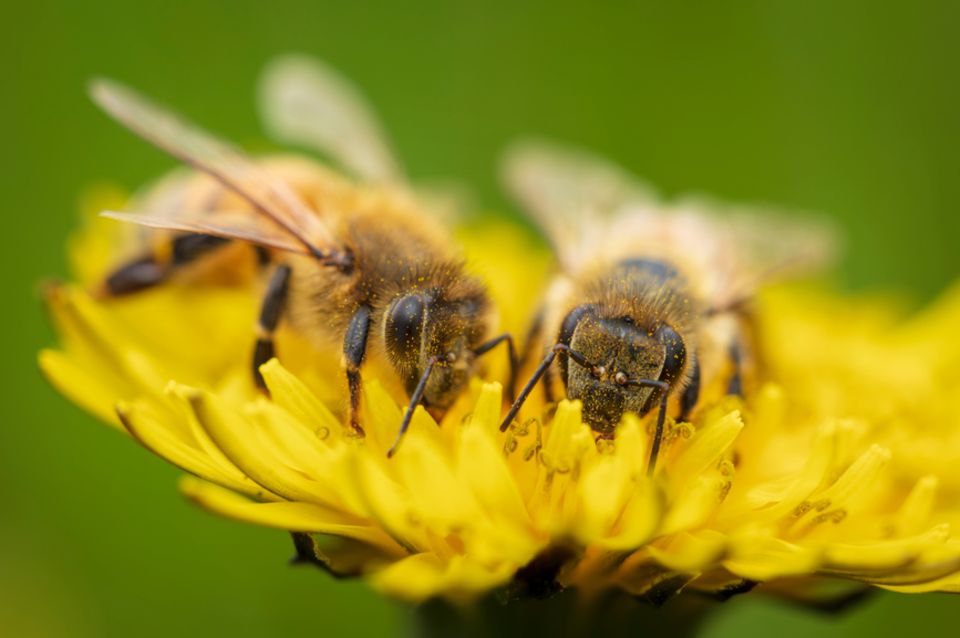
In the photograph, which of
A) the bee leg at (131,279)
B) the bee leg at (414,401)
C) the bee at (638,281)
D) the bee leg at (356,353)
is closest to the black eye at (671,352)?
the bee at (638,281)

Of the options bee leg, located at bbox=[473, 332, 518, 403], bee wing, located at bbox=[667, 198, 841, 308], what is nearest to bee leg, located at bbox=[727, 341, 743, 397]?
bee wing, located at bbox=[667, 198, 841, 308]

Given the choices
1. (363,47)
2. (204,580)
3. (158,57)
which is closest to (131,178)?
(158,57)

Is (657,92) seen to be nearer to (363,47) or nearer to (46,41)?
(363,47)

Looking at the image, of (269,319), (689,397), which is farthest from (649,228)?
(269,319)

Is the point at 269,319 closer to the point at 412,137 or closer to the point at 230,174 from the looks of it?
the point at 230,174

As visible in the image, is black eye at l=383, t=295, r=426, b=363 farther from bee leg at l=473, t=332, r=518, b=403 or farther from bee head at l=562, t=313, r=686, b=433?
bee head at l=562, t=313, r=686, b=433

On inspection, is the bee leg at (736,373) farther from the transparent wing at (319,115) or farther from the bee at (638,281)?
the transparent wing at (319,115)
